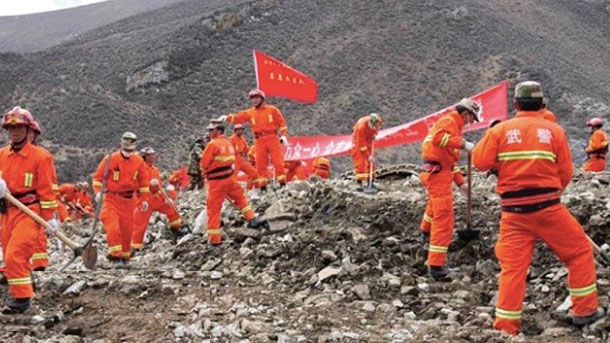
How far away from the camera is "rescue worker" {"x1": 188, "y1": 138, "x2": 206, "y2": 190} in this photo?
15438 mm

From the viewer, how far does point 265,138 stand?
11.2 m

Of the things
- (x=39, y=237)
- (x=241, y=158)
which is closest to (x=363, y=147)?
(x=241, y=158)

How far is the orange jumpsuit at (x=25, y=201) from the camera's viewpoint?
19.0ft

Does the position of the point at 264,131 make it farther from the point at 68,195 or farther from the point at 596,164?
the point at 68,195

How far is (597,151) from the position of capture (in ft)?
42.9

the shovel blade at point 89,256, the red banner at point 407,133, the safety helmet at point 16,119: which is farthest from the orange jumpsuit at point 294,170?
the safety helmet at point 16,119

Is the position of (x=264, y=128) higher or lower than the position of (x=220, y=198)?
higher

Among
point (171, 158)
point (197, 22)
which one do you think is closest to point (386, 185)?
point (171, 158)

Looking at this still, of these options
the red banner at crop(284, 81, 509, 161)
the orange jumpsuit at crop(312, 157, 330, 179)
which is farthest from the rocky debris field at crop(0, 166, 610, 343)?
the orange jumpsuit at crop(312, 157, 330, 179)

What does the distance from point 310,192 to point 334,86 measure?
31.2m

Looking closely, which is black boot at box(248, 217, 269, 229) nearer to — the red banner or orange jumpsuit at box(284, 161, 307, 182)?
the red banner

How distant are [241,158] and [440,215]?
676cm

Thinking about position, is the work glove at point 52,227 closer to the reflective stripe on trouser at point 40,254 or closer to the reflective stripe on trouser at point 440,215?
the reflective stripe on trouser at point 40,254

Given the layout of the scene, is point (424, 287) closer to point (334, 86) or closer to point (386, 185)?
point (386, 185)
